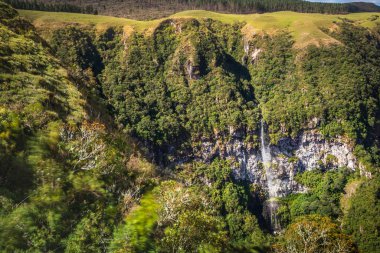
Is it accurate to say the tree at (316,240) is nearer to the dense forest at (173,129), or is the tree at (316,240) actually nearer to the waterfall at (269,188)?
the dense forest at (173,129)

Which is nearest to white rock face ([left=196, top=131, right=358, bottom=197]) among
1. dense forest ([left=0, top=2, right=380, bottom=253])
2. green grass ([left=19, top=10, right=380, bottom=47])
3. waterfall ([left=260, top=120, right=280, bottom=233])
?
waterfall ([left=260, top=120, right=280, bottom=233])

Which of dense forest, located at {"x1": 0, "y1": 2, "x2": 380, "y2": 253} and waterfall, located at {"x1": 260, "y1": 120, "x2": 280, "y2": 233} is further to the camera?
waterfall, located at {"x1": 260, "y1": 120, "x2": 280, "y2": 233}

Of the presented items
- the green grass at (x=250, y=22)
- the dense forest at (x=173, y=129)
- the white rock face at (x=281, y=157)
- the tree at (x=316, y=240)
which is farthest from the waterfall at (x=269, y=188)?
the tree at (x=316, y=240)

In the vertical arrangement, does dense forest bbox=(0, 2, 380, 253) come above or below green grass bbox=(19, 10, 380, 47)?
below

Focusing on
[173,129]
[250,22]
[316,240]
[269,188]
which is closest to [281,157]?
[269,188]

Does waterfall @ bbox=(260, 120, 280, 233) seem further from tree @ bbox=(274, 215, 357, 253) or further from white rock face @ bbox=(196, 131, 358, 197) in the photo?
tree @ bbox=(274, 215, 357, 253)


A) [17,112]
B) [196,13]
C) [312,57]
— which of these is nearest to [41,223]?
[17,112]

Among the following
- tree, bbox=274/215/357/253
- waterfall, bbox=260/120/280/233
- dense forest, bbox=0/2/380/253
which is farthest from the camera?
waterfall, bbox=260/120/280/233
